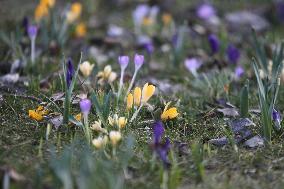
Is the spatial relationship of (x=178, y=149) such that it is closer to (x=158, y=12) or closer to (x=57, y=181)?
(x=57, y=181)

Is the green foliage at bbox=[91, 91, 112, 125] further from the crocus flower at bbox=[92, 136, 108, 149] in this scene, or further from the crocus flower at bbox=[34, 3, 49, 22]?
the crocus flower at bbox=[34, 3, 49, 22]

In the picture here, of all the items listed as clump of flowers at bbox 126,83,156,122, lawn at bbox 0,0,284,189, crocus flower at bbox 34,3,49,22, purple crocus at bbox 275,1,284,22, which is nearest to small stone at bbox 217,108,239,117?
lawn at bbox 0,0,284,189

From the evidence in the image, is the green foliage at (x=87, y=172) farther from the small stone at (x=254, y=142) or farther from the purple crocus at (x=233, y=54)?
the purple crocus at (x=233, y=54)

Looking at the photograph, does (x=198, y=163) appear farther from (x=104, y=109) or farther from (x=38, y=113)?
(x=38, y=113)

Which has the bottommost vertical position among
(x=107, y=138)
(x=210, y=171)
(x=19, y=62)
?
(x=210, y=171)

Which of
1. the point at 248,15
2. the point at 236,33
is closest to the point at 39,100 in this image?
the point at 236,33

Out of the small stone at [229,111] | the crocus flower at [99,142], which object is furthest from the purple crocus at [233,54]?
the crocus flower at [99,142]

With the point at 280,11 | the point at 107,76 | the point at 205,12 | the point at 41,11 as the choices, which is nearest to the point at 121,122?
the point at 107,76

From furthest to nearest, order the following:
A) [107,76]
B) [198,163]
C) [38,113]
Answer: [107,76] < [38,113] < [198,163]
